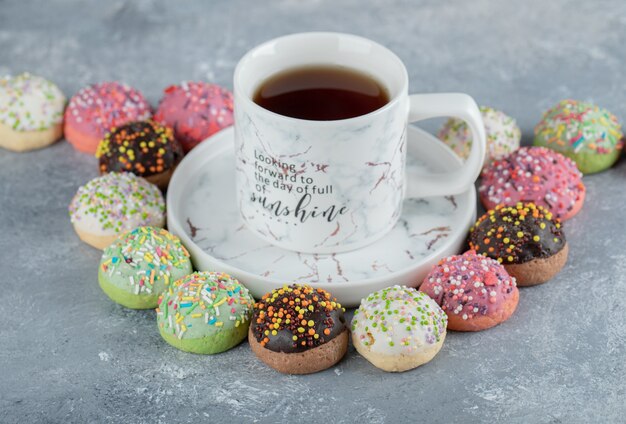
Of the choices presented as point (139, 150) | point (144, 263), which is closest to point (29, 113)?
point (139, 150)

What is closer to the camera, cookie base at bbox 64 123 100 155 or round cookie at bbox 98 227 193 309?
round cookie at bbox 98 227 193 309

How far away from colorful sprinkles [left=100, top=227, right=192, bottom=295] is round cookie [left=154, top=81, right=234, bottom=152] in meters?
0.36

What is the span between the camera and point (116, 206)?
1.78 metres

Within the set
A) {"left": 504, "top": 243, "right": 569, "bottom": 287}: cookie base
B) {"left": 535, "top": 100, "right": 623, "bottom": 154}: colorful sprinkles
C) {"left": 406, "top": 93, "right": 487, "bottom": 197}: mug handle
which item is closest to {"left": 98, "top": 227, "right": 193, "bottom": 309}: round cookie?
{"left": 406, "top": 93, "right": 487, "bottom": 197}: mug handle

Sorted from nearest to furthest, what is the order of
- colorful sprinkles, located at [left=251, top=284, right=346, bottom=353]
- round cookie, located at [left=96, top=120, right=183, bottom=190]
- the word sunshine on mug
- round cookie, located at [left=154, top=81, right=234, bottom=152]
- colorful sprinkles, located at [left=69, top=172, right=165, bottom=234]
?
colorful sprinkles, located at [left=251, top=284, right=346, bottom=353]
the word sunshine on mug
colorful sprinkles, located at [left=69, top=172, right=165, bottom=234]
round cookie, located at [left=96, top=120, right=183, bottom=190]
round cookie, located at [left=154, top=81, right=234, bottom=152]

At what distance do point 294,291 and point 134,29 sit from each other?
116 cm

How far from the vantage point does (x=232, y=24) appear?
2.51 metres

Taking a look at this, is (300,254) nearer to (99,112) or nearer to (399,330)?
(399,330)

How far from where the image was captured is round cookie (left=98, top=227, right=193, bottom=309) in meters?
1.66

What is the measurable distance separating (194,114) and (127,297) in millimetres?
482

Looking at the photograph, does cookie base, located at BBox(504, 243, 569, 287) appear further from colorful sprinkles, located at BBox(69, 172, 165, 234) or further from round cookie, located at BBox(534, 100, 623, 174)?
colorful sprinkles, located at BBox(69, 172, 165, 234)

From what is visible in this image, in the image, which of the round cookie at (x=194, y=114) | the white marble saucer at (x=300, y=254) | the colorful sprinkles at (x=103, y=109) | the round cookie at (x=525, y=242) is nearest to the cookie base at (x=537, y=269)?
the round cookie at (x=525, y=242)

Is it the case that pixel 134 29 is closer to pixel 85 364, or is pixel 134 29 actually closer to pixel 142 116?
pixel 142 116

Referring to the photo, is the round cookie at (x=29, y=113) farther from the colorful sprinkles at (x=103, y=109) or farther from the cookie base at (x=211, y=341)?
the cookie base at (x=211, y=341)
